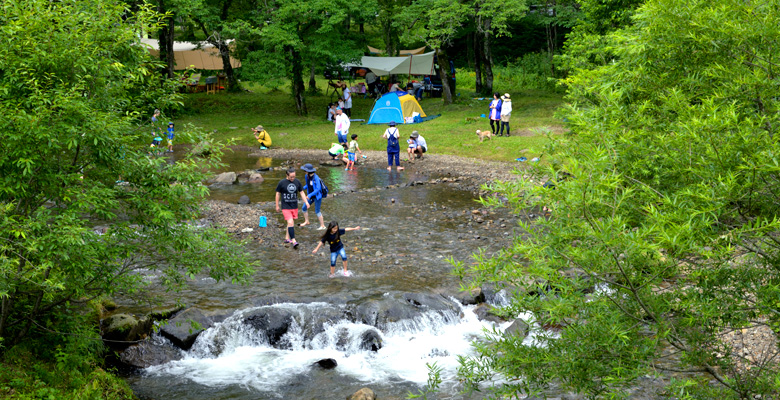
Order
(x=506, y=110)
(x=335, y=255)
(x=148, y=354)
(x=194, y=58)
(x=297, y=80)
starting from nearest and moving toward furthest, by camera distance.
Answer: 1. (x=148, y=354)
2. (x=335, y=255)
3. (x=506, y=110)
4. (x=297, y=80)
5. (x=194, y=58)

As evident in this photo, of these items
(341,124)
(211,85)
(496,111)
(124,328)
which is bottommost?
(124,328)

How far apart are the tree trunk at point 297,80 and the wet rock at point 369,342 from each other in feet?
88.7

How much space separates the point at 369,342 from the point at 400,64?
3077cm

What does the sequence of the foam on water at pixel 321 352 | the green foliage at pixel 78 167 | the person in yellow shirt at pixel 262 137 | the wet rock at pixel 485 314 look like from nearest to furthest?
1. the green foliage at pixel 78 167
2. the foam on water at pixel 321 352
3. the wet rock at pixel 485 314
4. the person in yellow shirt at pixel 262 137

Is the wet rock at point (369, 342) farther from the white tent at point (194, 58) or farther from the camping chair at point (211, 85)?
the white tent at point (194, 58)

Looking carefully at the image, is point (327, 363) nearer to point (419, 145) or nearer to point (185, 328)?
point (185, 328)

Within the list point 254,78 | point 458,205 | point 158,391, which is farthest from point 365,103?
point 158,391

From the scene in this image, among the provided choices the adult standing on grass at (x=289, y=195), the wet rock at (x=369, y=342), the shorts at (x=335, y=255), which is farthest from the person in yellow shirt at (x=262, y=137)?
the wet rock at (x=369, y=342)

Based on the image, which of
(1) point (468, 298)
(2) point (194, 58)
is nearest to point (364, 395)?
(1) point (468, 298)

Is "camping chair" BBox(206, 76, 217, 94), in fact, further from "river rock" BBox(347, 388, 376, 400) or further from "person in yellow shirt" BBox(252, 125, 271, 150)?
"river rock" BBox(347, 388, 376, 400)

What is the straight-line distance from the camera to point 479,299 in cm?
1220

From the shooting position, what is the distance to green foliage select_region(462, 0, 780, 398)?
14.2 ft

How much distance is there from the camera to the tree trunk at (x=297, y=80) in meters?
35.1

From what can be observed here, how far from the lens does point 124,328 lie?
1008 cm
